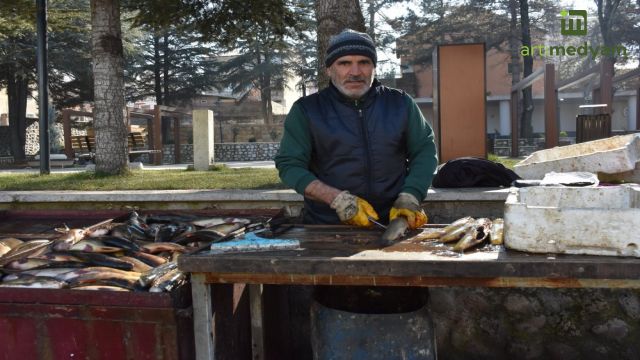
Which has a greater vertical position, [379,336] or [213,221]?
[213,221]

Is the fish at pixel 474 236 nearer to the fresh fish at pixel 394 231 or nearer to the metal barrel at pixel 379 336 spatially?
the fresh fish at pixel 394 231

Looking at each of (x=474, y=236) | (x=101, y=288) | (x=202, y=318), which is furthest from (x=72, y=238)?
(x=474, y=236)

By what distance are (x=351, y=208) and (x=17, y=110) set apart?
98.5 ft

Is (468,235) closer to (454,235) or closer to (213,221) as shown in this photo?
(454,235)

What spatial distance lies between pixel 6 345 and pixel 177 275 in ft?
3.16

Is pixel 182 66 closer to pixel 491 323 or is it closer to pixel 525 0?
pixel 525 0

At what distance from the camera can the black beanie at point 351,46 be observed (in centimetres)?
327

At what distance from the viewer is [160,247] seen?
387cm

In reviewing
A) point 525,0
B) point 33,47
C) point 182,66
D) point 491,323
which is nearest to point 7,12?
point 491,323

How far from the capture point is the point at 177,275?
292 cm

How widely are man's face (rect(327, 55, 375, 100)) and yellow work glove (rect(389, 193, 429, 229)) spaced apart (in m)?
0.68

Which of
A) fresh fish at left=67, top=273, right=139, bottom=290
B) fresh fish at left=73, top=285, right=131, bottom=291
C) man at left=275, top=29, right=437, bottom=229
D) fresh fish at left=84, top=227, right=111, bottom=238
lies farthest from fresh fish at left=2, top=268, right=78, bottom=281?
man at left=275, top=29, right=437, bottom=229

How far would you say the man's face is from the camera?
10.8 feet

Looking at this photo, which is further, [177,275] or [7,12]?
[7,12]
